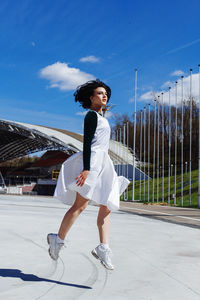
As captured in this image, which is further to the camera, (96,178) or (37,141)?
(37,141)

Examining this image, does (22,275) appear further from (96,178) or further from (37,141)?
(37,141)

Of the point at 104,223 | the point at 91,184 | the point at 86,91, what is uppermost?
the point at 86,91

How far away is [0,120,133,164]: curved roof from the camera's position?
2040 inches

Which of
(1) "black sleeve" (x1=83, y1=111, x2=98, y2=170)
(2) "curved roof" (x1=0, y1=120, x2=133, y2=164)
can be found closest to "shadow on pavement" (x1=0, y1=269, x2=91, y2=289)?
(1) "black sleeve" (x1=83, y1=111, x2=98, y2=170)

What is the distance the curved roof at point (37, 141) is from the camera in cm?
5181

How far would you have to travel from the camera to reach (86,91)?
3963 mm

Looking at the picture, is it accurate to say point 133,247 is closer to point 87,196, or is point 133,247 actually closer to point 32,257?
point 32,257

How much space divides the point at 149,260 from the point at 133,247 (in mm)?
994

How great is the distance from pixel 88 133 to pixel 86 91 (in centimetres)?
59

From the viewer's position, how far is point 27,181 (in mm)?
63188

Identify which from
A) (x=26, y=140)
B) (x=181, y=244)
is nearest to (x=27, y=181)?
(x=26, y=140)

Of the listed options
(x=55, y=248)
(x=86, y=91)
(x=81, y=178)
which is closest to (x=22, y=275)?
(x=55, y=248)

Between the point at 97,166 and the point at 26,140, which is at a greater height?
the point at 26,140

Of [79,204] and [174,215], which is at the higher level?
[79,204]
